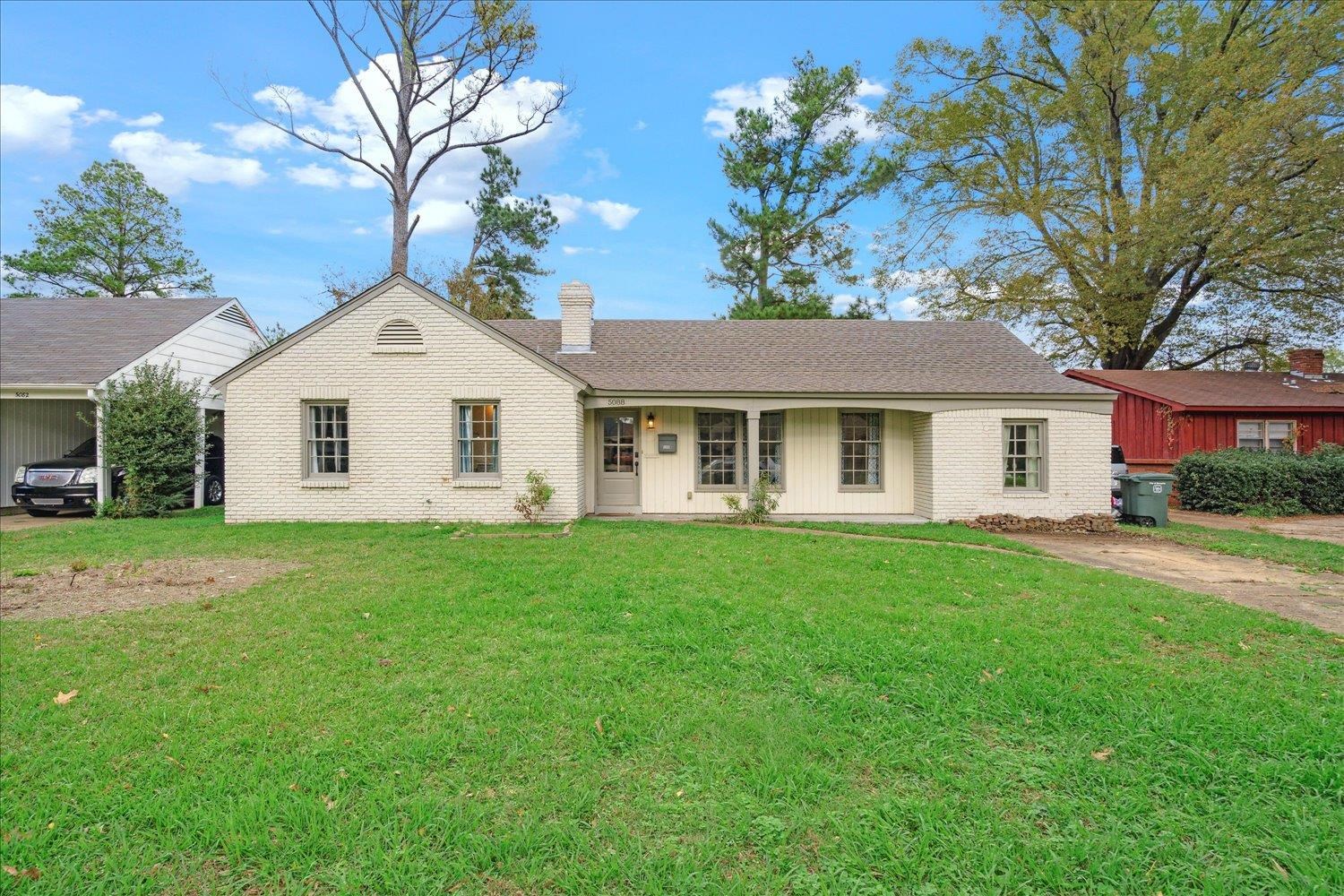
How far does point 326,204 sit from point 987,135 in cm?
2414

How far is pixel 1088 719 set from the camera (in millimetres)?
3477

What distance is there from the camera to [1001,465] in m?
12.1

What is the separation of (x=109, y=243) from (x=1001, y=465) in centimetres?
3796

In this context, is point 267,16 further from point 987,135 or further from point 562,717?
point 987,135

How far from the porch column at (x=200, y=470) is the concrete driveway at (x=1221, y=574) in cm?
1687

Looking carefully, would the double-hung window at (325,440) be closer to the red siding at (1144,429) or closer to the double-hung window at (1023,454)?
the double-hung window at (1023,454)

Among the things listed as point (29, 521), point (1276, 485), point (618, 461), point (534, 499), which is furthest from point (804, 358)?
point (29, 521)

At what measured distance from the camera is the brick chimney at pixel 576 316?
45.0ft

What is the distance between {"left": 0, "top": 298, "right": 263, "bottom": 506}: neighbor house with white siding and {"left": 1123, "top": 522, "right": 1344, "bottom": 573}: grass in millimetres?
19769

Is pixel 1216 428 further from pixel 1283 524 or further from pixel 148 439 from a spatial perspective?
pixel 148 439

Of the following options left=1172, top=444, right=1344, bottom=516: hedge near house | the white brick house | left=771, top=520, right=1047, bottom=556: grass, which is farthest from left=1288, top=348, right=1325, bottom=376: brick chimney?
left=771, top=520, right=1047, bottom=556: grass

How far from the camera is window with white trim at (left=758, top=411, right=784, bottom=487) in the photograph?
42.5 feet

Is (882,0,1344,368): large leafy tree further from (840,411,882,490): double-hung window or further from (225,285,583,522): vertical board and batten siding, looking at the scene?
(225,285,583,522): vertical board and batten siding

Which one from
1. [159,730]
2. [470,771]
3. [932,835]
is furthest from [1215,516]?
[159,730]
